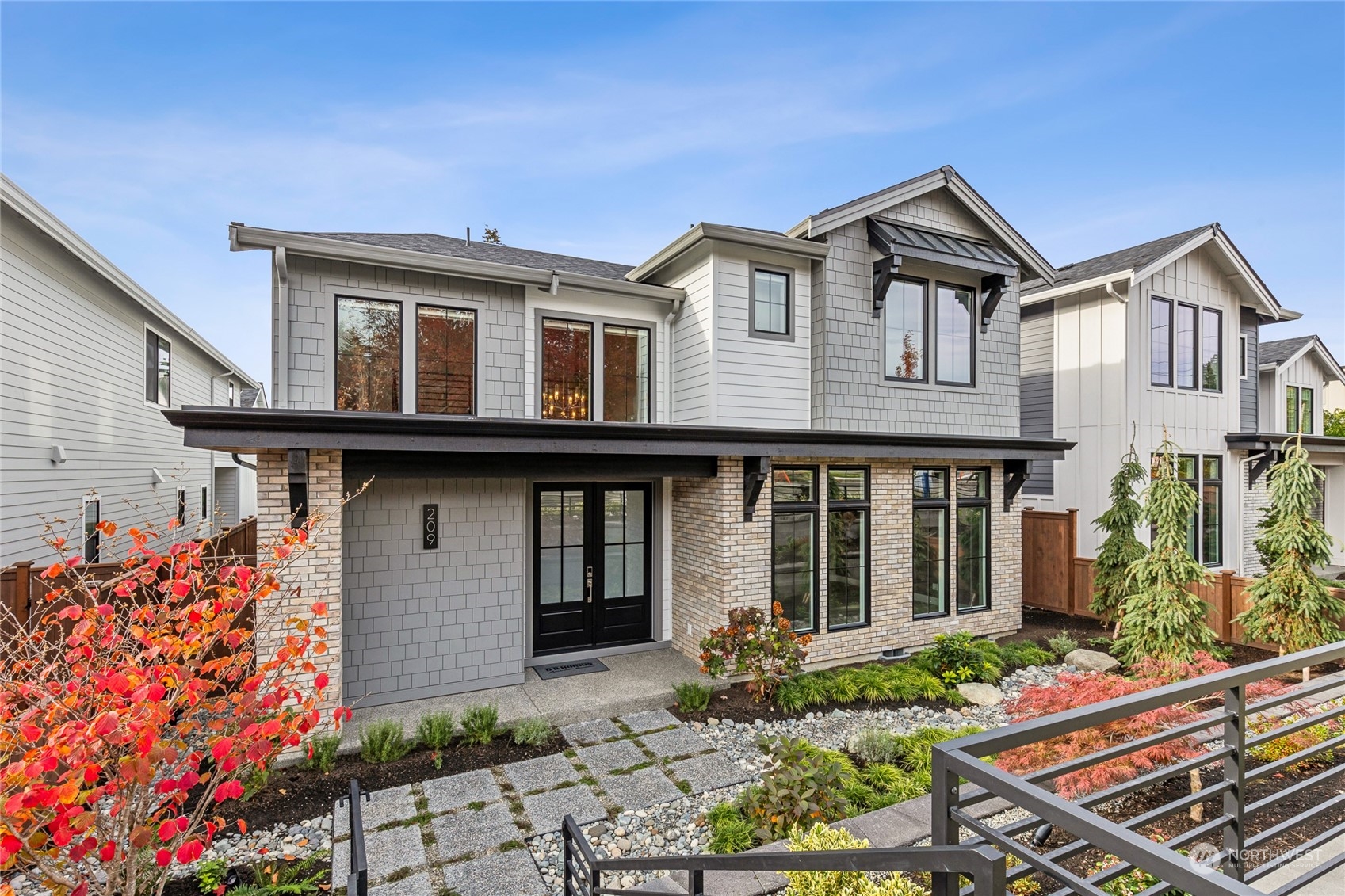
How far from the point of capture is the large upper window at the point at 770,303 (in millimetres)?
8617

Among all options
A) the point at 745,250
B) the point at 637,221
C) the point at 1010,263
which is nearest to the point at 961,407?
the point at 1010,263

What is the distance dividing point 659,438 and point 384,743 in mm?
4169

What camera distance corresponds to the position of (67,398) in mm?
8938

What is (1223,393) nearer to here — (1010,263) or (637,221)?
(1010,263)

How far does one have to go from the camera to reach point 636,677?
769 cm

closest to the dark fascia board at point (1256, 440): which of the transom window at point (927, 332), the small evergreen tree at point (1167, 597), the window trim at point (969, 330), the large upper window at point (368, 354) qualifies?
the small evergreen tree at point (1167, 597)

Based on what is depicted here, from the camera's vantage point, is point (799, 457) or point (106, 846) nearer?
point (106, 846)

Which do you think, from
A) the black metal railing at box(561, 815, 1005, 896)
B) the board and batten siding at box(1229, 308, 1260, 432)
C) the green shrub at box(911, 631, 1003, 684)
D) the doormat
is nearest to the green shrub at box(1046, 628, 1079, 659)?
the green shrub at box(911, 631, 1003, 684)

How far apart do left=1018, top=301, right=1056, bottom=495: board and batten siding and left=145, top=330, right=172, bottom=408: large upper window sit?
17.6 meters

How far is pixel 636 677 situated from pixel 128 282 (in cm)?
1054

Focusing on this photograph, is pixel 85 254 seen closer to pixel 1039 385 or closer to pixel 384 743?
pixel 384 743

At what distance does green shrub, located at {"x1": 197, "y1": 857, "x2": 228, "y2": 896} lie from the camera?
3.81m

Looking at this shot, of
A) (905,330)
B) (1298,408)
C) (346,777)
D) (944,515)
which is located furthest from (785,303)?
(1298,408)

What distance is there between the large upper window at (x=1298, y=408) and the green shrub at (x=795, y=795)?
18939mm
